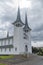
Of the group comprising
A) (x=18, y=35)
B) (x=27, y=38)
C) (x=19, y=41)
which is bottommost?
(x=19, y=41)

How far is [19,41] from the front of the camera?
1735 inches

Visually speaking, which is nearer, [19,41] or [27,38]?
[19,41]

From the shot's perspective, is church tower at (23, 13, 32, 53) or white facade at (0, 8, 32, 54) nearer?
white facade at (0, 8, 32, 54)

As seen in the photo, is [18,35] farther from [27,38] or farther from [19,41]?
[27,38]

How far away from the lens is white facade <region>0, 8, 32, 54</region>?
4431cm

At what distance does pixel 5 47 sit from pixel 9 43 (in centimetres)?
216

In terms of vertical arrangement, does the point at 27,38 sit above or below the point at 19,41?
above

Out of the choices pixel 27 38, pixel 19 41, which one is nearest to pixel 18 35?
pixel 19 41

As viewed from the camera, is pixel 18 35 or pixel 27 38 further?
pixel 27 38

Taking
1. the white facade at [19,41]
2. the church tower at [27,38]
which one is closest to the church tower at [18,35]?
the white facade at [19,41]

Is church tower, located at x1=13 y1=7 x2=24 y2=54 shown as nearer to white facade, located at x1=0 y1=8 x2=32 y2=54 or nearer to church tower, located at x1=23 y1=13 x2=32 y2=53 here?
white facade, located at x1=0 y1=8 x2=32 y2=54

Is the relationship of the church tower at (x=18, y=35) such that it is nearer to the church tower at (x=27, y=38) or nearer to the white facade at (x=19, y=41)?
the white facade at (x=19, y=41)

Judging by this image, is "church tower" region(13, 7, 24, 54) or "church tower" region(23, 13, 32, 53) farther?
"church tower" region(23, 13, 32, 53)

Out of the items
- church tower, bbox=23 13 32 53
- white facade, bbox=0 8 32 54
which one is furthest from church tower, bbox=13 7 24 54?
church tower, bbox=23 13 32 53
